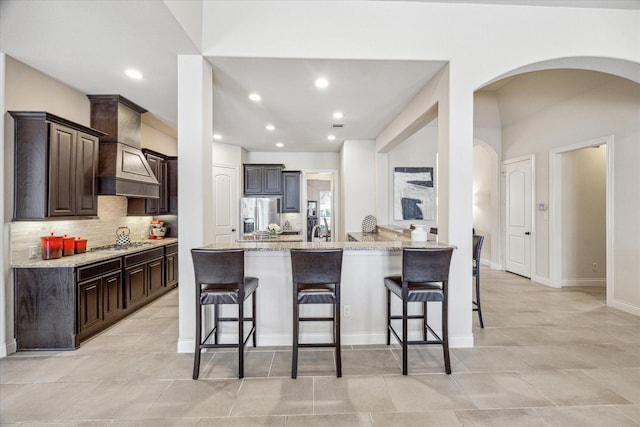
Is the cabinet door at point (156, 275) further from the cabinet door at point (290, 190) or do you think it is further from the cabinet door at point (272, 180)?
the cabinet door at point (290, 190)

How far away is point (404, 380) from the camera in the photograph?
233 cm

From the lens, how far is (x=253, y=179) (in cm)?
671

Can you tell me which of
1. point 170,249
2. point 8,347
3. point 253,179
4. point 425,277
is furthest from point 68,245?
point 253,179

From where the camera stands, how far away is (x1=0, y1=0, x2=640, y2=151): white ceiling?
7.36 feet

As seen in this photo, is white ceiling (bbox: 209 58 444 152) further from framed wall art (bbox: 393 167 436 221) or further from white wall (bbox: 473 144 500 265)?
white wall (bbox: 473 144 500 265)

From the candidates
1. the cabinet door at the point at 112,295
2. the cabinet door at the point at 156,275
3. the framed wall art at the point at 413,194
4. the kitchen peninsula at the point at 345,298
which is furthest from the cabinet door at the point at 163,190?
the framed wall art at the point at 413,194

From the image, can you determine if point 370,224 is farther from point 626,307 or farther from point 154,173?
point 154,173

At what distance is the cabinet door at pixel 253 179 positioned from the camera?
6.69m

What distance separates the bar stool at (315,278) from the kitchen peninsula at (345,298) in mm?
546

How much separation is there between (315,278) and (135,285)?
280cm

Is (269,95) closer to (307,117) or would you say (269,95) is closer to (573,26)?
(307,117)

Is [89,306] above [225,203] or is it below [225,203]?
below

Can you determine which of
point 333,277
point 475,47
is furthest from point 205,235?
point 475,47

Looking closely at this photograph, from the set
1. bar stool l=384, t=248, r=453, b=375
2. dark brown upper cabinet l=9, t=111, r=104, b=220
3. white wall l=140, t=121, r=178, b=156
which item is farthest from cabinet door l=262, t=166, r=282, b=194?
bar stool l=384, t=248, r=453, b=375
